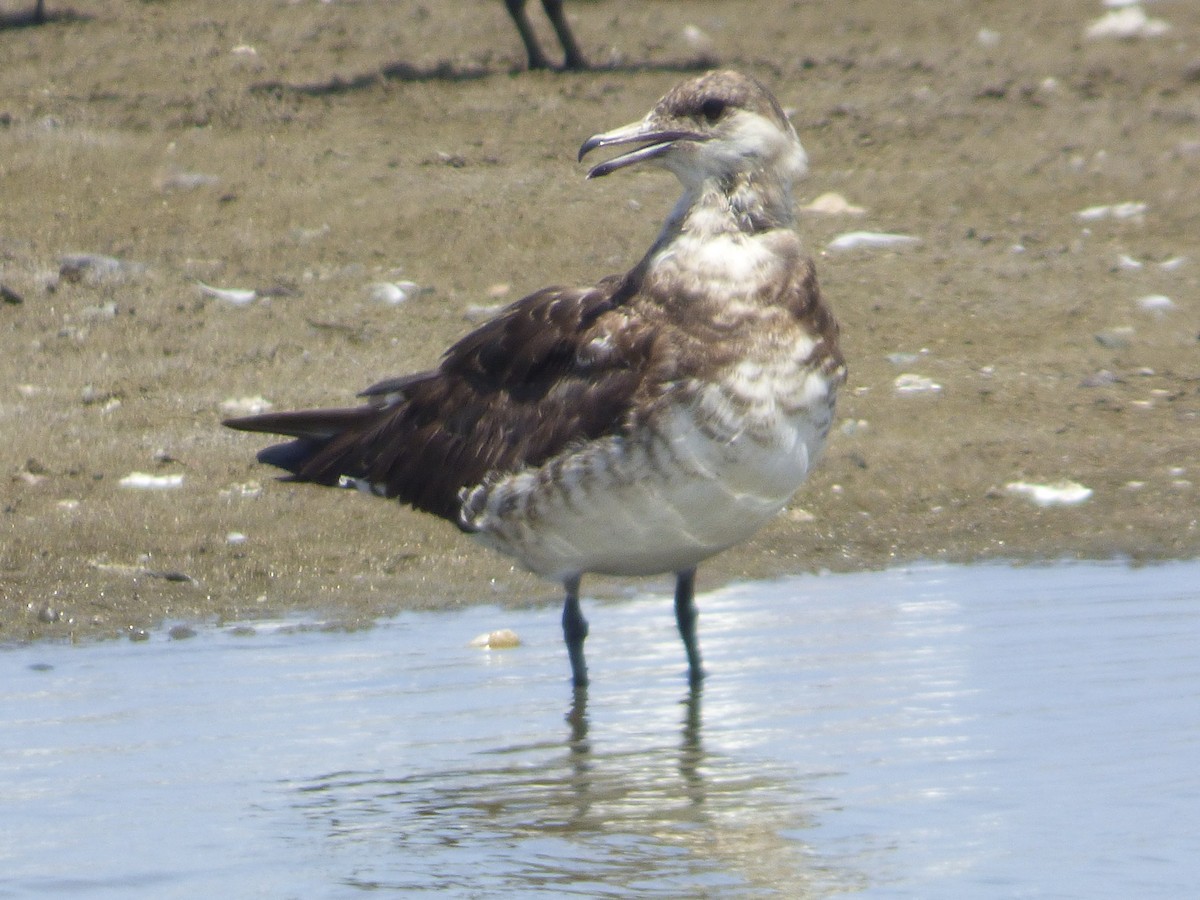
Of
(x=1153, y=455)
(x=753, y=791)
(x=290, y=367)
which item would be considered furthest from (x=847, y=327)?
(x=753, y=791)

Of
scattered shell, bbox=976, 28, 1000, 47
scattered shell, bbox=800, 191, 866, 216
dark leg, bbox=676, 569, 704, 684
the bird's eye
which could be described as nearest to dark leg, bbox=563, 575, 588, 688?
dark leg, bbox=676, 569, 704, 684

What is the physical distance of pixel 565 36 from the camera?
43.6 ft

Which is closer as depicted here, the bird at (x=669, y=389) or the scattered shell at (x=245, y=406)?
the bird at (x=669, y=389)

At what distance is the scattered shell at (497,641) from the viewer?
6.20 metres

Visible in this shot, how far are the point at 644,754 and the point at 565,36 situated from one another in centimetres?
887

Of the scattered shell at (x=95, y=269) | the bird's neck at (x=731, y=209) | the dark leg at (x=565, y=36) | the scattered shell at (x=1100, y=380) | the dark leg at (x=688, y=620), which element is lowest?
the dark leg at (x=565, y=36)

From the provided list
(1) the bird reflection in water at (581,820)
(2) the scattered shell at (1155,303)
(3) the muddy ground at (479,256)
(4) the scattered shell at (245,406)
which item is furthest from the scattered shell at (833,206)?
(1) the bird reflection in water at (581,820)

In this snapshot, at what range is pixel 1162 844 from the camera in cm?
415

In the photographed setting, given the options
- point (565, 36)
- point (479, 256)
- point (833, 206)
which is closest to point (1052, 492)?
point (479, 256)

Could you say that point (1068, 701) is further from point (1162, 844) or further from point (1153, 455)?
point (1153, 455)

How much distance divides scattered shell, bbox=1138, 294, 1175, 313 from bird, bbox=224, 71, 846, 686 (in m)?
4.28

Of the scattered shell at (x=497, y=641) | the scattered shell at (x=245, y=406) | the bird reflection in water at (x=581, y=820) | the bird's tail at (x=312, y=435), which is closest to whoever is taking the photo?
the bird reflection in water at (x=581, y=820)

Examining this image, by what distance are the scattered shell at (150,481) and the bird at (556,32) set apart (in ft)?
20.5

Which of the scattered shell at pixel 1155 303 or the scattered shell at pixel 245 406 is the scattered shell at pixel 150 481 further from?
the scattered shell at pixel 1155 303
